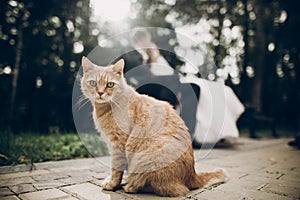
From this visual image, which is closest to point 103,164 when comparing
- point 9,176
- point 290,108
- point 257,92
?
point 9,176

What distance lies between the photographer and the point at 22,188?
153 centimetres

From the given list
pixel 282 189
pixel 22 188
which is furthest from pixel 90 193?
pixel 282 189

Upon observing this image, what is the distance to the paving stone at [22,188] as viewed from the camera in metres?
1.47

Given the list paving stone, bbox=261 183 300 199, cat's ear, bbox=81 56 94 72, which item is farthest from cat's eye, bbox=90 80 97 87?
paving stone, bbox=261 183 300 199

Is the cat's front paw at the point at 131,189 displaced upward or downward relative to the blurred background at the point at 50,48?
downward

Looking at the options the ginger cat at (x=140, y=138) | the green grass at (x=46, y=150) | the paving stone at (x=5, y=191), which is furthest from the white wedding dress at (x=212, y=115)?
the paving stone at (x=5, y=191)

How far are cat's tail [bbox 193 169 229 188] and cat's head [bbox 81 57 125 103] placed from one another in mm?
932

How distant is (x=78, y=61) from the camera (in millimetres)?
4594

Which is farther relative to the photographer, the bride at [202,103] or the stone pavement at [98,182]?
the bride at [202,103]

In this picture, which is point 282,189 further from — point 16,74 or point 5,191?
point 16,74

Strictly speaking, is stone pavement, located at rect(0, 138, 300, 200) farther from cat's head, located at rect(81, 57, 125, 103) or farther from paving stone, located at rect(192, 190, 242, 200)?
cat's head, located at rect(81, 57, 125, 103)

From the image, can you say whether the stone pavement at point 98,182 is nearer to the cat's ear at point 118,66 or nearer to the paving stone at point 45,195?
the paving stone at point 45,195

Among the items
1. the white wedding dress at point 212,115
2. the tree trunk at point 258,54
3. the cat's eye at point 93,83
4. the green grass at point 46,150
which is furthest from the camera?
the tree trunk at point 258,54

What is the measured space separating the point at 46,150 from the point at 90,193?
1525 mm
